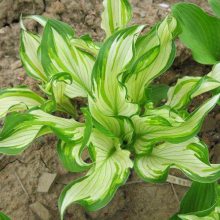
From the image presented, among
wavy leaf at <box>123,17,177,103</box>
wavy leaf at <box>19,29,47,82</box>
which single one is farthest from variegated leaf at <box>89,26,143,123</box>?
wavy leaf at <box>19,29,47,82</box>

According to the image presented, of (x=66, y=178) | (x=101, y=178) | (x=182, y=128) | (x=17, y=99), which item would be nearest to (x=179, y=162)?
A: (x=182, y=128)

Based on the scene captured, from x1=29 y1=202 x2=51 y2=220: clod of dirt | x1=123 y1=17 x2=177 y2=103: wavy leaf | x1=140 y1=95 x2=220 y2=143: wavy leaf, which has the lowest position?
x1=29 y1=202 x2=51 y2=220: clod of dirt

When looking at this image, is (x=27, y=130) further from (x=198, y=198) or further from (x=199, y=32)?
(x=199, y=32)

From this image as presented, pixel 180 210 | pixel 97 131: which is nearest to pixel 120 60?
pixel 97 131

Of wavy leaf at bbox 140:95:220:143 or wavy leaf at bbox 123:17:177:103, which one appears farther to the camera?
wavy leaf at bbox 123:17:177:103

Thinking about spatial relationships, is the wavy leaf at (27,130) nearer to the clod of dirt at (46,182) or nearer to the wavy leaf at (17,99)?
the wavy leaf at (17,99)

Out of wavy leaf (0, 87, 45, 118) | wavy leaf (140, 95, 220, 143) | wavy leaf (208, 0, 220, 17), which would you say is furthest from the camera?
wavy leaf (208, 0, 220, 17)

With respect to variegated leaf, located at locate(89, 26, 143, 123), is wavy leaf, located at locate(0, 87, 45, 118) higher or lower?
lower

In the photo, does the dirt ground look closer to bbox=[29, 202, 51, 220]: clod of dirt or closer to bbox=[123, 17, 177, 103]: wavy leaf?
bbox=[29, 202, 51, 220]: clod of dirt

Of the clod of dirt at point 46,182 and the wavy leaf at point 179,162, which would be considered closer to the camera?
the wavy leaf at point 179,162

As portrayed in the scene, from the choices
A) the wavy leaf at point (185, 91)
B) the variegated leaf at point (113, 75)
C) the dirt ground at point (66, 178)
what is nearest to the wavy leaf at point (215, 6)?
the dirt ground at point (66, 178)

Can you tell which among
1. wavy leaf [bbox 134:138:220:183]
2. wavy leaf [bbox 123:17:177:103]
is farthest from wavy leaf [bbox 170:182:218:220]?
wavy leaf [bbox 123:17:177:103]

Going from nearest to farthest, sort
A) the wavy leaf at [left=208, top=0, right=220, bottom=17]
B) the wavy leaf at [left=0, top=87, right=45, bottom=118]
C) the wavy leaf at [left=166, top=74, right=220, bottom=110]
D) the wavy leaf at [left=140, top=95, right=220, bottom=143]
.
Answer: the wavy leaf at [left=140, top=95, right=220, bottom=143]
the wavy leaf at [left=166, top=74, right=220, bottom=110]
the wavy leaf at [left=0, top=87, right=45, bottom=118]
the wavy leaf at [left=208, top=0, right=220, bottom=17]
